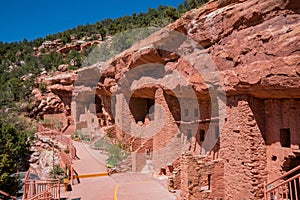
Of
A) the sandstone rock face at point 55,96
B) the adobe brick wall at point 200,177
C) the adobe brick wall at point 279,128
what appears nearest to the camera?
the adobe brick wall at point 279,128

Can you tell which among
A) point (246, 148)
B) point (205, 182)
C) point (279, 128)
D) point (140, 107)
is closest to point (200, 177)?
point (205, 182)

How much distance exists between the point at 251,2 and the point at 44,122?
27.1m

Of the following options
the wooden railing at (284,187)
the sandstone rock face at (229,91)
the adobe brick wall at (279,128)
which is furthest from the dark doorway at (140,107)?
the wooden railing at (284,187)

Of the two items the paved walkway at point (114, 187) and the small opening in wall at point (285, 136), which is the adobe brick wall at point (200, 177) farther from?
the small opening in wall at point (285, 136)

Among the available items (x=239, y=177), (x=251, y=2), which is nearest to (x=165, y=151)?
(x=239, y=177)

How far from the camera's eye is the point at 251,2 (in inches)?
312

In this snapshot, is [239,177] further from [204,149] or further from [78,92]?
[78,92]

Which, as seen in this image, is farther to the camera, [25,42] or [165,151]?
[25,42]

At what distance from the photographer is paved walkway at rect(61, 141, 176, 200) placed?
1162 cm

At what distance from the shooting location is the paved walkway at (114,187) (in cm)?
1162

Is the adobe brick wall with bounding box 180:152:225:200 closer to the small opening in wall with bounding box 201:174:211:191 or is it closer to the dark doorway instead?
the small opening in wall with bounding box 201:174:211:191

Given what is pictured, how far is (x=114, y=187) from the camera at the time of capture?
1305 centimetres

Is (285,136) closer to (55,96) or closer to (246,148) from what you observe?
(246,148)

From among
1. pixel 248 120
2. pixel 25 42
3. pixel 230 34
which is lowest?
pixel 248 120
